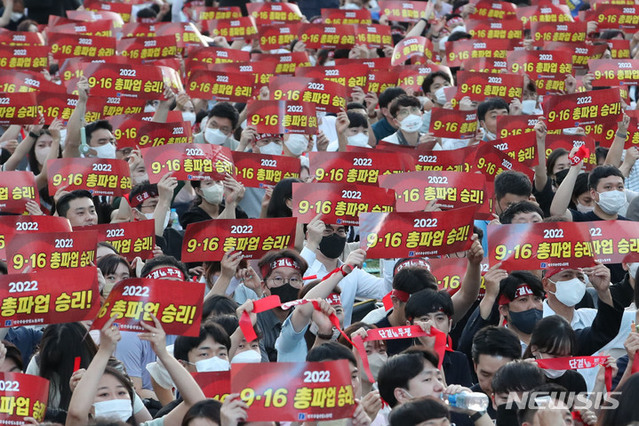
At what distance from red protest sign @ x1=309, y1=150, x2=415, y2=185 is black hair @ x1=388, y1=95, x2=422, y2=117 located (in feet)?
8.53

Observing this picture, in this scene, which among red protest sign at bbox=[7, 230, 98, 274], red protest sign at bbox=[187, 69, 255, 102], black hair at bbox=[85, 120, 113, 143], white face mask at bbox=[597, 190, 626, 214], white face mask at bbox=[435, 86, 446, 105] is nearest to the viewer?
red protest sign at bbox=[7, 230, 98, 274]

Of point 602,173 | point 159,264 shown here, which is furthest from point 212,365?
point 602,173

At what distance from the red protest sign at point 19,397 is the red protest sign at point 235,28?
11883 mm

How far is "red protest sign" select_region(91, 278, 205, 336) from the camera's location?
6648 millimetres

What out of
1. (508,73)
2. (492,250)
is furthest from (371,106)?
(492,250)

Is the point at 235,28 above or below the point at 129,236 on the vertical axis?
below

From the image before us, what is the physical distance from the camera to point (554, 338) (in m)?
7.10

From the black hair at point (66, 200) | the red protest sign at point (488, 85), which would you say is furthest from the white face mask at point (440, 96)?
the black hair at point (66, 200)

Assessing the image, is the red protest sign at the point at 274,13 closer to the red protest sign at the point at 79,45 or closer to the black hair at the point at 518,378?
the red protest sign at the point at 79,45

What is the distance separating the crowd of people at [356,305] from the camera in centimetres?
630

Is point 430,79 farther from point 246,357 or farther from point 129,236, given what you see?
point 246,357

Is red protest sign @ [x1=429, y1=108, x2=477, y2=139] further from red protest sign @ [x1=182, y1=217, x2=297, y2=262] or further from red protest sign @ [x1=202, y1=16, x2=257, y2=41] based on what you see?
red protest sign @ [x1=202, y1=16, x2=257, y2=41]

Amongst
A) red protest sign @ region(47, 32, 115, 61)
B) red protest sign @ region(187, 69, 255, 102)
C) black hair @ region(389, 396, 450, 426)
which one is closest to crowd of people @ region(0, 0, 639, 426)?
black hair @ region(389, 396, 450, 426)

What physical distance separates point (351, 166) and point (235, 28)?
7.59m
